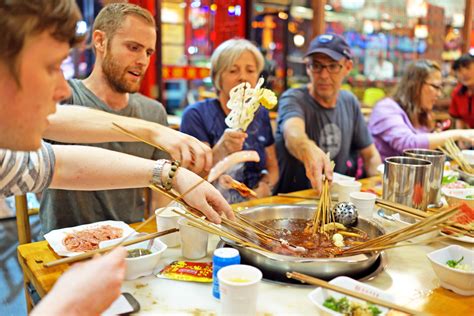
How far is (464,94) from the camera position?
15.1ft

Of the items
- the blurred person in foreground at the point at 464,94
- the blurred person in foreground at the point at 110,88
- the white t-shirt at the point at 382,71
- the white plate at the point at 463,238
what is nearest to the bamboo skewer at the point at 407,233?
the white plate at the point at 463,238

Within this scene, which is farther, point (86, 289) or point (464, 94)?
point (464, 94)

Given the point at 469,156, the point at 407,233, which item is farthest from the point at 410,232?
the point at 469,156

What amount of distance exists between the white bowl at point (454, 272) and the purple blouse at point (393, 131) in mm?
1896

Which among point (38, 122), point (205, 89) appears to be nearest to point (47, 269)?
point (38, 122)

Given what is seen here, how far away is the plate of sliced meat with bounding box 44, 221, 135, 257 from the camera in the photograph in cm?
151

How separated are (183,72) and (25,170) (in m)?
4.32

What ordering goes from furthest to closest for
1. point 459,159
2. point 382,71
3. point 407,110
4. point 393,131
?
point 382,71 < point 407,110 < point 393,131 < point 459,159

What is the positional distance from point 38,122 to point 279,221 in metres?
1.03

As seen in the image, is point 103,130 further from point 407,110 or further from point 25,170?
point 407,110

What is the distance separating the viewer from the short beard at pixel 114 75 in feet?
7.34

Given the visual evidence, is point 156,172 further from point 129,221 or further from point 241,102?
point 129,221

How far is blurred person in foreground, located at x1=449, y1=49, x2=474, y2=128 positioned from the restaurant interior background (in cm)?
164

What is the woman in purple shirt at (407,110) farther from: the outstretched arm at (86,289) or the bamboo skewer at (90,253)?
the outstretched arm at (86,289)
